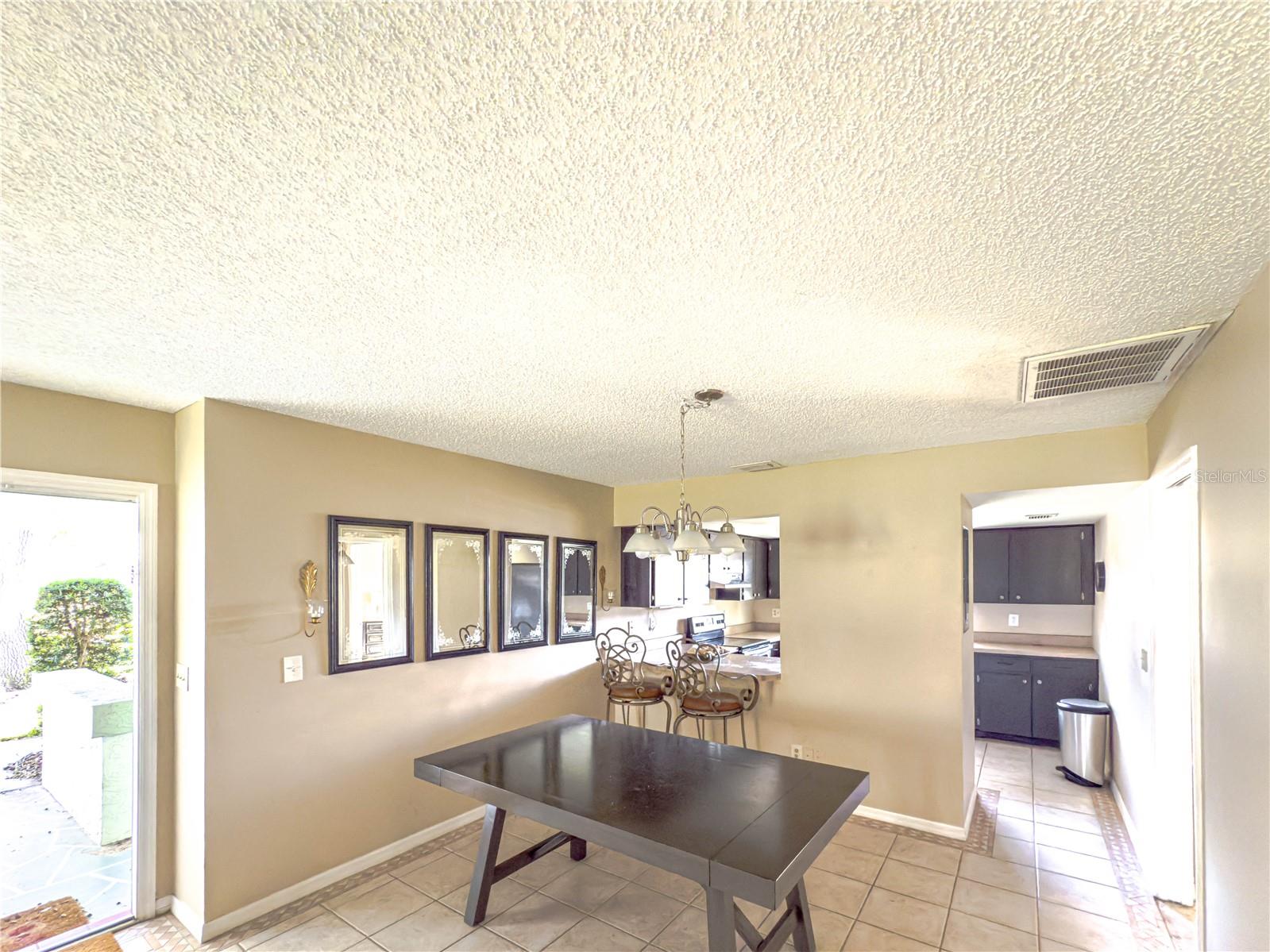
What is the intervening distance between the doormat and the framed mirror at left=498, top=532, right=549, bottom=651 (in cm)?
231

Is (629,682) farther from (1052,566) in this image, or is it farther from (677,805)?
(1052,566)

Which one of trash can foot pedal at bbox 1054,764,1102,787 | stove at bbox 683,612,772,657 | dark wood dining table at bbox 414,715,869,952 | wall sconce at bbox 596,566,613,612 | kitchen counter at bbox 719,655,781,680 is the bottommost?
trash can foot pedal at bbox 1054,764,1102,787

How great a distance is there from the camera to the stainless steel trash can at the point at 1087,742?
4.59m

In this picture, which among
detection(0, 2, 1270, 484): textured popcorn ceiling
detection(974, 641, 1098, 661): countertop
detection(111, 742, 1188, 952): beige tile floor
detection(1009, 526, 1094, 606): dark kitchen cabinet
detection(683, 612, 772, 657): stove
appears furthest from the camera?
detection(683, 612, 772, 657): stove

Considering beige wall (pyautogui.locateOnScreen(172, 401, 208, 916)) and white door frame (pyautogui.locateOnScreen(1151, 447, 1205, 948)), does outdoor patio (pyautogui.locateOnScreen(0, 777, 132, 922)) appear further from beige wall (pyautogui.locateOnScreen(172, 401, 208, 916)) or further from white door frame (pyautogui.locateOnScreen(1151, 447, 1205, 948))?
white door frame (pyautogui.locateOnScreen(1151, 447, 1205, 948))

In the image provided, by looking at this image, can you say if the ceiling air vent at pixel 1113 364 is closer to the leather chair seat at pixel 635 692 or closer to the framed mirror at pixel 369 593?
the leather chair seat at pixel 635 692

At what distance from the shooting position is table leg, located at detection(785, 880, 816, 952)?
258cm

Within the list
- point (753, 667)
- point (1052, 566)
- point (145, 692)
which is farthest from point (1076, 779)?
point (145, 692)

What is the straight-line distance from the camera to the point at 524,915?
116 inches

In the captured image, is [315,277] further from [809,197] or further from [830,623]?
[830,623]

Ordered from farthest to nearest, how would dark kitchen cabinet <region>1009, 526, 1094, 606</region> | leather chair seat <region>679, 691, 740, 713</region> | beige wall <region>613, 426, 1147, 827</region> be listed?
dark kitchen cabinet <region>1009, 526, 1094, 606</region>, leather chair seat <region>679, 691, 740, 713</region>, beige wall <region>613, 426, 1147, 827</region>

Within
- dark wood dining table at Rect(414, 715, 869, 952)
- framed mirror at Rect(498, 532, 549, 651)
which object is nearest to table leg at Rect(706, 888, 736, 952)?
dark wood dining table at Rect(414, 715, 869, 952)

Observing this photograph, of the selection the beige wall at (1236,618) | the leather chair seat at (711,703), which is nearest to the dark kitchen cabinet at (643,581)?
the leather chair seat at (711,703)

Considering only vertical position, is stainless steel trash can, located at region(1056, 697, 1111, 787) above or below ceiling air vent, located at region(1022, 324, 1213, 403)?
below
